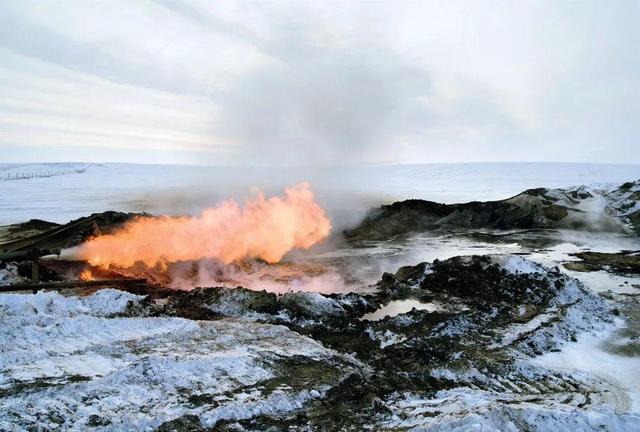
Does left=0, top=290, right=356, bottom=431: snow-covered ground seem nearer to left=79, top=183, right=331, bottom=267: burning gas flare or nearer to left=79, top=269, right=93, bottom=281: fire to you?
left=79, top=269, right=93, bottom=281: fire

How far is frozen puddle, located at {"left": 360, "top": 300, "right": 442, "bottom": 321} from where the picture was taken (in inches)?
488

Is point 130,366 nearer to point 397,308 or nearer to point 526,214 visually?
point 397,308

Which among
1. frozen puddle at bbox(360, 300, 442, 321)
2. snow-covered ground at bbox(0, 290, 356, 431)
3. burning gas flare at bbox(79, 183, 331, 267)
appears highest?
burning gas flare at bbox(79, 183, 331, 267)

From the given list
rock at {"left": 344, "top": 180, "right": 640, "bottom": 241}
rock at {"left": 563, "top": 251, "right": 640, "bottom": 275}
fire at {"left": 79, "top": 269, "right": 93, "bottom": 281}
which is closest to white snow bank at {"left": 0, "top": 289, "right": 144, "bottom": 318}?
fire at {"left": 79, "top": 269, "right": 93, "bottom": 281}

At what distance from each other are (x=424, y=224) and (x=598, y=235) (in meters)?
9.75

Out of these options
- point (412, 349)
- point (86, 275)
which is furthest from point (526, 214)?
point (86, 275)

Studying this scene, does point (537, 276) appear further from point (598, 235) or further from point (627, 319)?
point (598, 235)

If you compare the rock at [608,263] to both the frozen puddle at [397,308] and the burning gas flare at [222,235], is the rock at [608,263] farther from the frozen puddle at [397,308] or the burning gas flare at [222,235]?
the burning gas flare at [222,235]

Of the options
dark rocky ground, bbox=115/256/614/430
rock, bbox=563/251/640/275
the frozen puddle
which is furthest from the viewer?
rock, bbox=563/251/640/275

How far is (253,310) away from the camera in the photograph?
11.8 meters

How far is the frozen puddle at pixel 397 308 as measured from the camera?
12.4 m

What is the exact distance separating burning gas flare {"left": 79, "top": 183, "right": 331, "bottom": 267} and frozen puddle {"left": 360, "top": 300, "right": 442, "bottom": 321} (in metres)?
6.49

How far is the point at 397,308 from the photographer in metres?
13.1

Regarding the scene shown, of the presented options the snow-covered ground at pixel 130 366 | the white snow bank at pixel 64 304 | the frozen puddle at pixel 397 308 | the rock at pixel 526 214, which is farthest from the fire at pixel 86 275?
the rock at pixel 526 214
